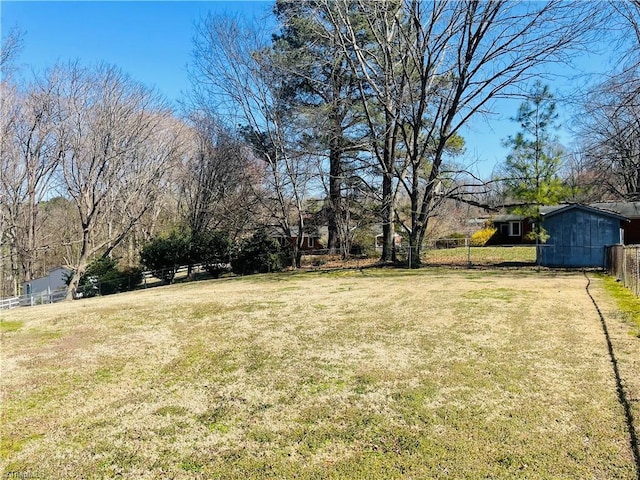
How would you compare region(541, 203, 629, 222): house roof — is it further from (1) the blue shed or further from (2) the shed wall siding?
(2) the shed wall siding

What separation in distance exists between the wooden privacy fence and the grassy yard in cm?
146

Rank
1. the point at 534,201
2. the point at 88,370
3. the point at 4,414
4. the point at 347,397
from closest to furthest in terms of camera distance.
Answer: the point at 4,414, the point at 347,397, the point at 88,370, the point at 534,201

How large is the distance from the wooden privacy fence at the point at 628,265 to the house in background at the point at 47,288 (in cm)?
1903

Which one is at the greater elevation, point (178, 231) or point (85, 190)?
point (85, 190)

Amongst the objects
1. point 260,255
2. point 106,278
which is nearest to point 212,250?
point 260,255

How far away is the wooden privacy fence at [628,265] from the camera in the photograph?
8203 mm

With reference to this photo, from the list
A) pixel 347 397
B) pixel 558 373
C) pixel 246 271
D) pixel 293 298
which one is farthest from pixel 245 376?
pixel 246 271

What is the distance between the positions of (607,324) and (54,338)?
8612mm

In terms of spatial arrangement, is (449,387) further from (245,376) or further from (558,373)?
(245,376)

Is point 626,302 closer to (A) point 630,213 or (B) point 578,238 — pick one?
(B) point 578,238

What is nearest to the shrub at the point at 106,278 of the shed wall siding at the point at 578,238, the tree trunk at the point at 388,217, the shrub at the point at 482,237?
the tree trunk at the point at 388,217

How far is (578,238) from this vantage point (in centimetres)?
1560

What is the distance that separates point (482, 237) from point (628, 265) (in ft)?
68.9

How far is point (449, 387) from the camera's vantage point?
158 inches
